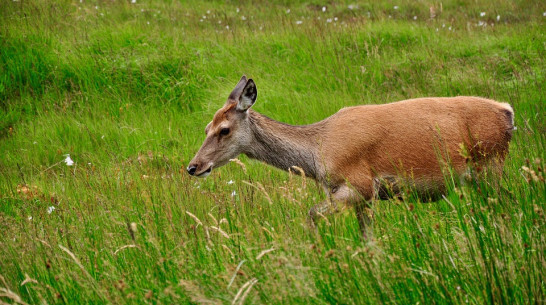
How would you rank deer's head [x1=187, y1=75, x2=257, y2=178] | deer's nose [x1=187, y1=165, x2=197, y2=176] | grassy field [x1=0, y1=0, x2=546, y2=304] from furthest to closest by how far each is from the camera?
1. deer's head [x1=187, y1=75, x2=257, y2=178]
2. deer's nose [x1=187, y1=165, x2=197, y2=176]
3. grassy field [x1=0, y1=0, x2=546, y2=304]

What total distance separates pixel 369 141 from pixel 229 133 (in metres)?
1.34

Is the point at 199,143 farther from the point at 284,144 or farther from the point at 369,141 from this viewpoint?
the point at 369,141

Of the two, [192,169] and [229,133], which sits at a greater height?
[229,133]

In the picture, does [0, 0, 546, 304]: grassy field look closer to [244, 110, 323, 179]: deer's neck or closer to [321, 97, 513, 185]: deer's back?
[244, 110, 323, 179]: deer's neck

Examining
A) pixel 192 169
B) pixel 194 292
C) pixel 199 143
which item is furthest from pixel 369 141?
pixel 199 143

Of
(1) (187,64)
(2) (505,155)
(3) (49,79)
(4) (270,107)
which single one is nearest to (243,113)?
(2) (505,155)

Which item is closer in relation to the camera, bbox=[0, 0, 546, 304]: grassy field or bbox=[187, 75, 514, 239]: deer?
bbox=[0, 0, 546, 304]: grassy field

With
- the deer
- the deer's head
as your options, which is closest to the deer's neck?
the deer

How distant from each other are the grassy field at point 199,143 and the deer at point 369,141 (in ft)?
0.96

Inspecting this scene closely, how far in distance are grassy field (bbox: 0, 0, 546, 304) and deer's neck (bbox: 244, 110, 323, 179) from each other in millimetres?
263

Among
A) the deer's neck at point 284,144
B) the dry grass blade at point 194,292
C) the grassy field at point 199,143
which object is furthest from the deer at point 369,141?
the dry grass blade at point 194,292

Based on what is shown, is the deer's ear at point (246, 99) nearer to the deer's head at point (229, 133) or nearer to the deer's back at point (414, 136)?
the deer's head at point (229, 133)

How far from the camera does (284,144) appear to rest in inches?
249

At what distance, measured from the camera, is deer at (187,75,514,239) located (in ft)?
19.3
